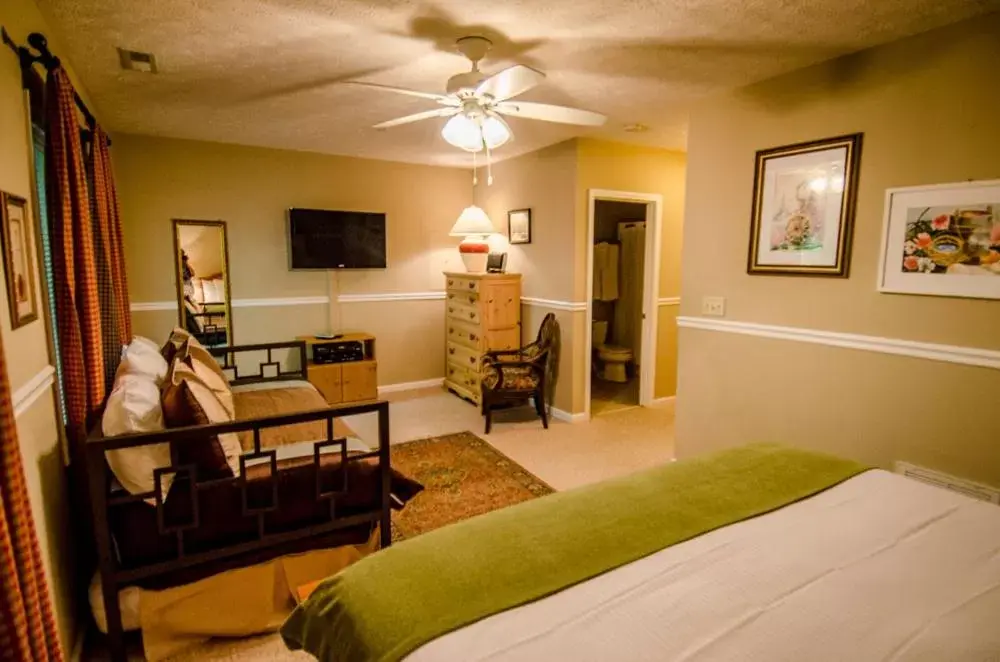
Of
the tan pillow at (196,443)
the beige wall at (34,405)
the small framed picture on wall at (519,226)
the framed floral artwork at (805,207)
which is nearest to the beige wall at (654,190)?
the small framed picture on wall at (519,226)

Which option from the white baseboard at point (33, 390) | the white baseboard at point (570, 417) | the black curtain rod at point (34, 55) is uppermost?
the black curtain rod at point (34, 55)

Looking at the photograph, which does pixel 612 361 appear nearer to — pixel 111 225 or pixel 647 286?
pixel 647 286

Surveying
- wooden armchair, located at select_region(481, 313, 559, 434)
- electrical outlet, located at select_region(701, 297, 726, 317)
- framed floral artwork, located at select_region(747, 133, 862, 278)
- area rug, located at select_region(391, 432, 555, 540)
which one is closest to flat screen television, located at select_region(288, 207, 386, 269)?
wooden armchair, located at select_region(481, 313, 559, 434)

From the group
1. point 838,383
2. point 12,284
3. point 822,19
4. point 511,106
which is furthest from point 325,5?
point 838,383

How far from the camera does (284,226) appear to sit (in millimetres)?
4875

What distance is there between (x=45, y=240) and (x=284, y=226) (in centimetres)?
298

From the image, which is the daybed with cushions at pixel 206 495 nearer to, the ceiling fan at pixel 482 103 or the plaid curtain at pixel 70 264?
the plaid curtain at pixel 70 264

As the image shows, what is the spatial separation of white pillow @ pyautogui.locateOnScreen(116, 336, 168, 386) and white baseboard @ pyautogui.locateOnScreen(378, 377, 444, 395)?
2819 mm

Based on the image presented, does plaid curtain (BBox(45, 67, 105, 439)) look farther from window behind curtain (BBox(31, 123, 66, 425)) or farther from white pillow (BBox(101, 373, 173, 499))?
white pillow (BBox(101, 373, 173, 499))

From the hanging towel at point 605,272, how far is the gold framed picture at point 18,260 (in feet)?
16.2

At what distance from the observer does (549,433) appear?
4309mm

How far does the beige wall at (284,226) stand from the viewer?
4.32 metres

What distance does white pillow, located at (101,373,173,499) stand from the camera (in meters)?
1.85

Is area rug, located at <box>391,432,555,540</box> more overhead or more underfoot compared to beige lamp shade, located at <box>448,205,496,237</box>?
more underfoot
